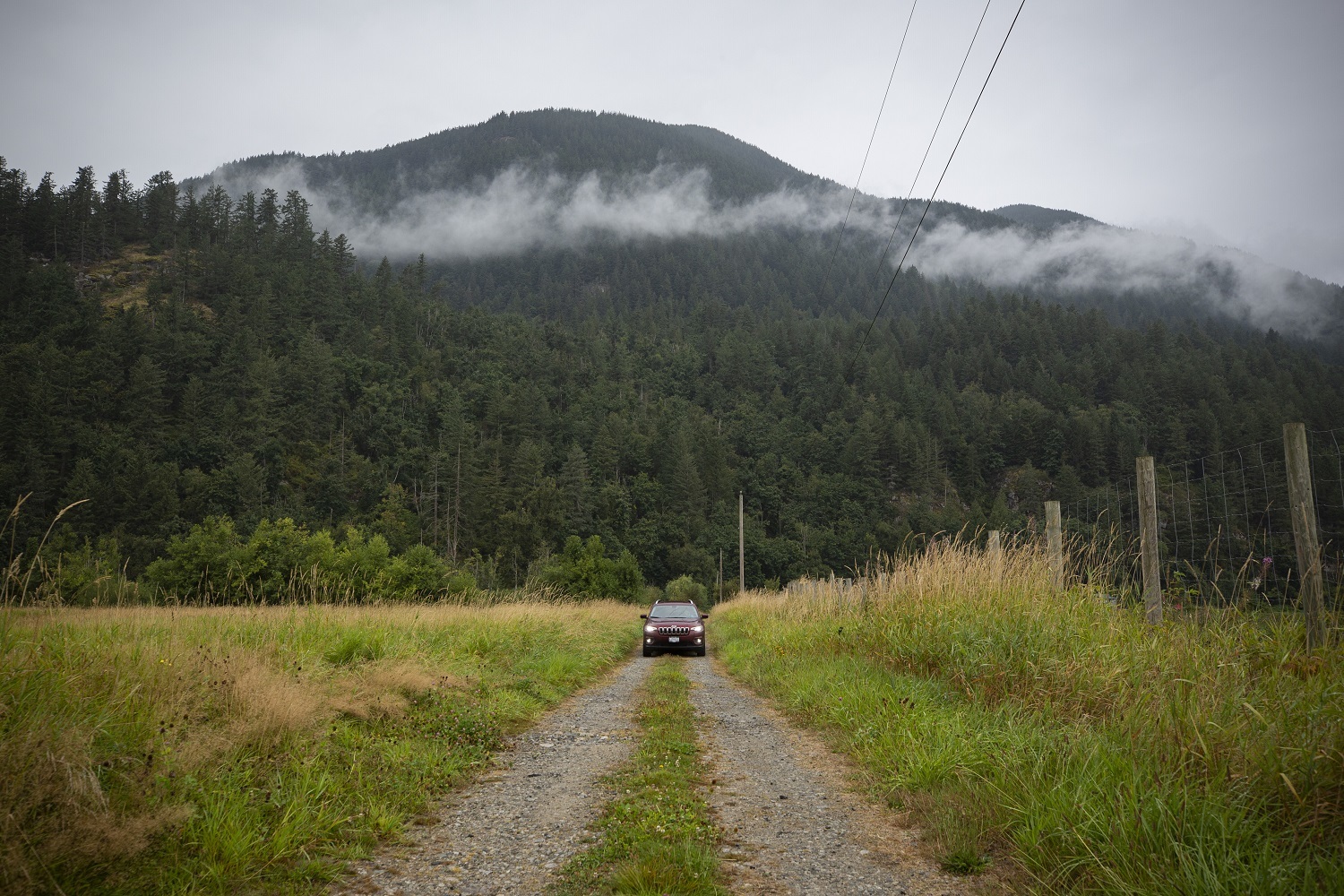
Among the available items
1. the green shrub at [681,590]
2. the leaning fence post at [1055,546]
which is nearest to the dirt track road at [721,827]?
the leaning fence post at [1055,546]

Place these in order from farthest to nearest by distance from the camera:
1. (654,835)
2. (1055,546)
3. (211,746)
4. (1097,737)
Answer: (1055,546), (1097,737), (211,746), (654,835)

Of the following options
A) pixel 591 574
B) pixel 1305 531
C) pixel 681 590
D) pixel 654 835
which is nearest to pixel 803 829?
pixel 654 835

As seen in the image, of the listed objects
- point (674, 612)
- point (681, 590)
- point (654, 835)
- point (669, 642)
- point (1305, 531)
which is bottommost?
point (681, 590)

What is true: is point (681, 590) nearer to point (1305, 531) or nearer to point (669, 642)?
point (669, 642)

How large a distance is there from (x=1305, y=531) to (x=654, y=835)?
5.00 m

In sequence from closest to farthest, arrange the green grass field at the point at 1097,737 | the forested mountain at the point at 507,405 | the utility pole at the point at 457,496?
the green grass field at the point at 1097,737, the forested mountain at the point at 507,405, the utility pole at the point at 457,496

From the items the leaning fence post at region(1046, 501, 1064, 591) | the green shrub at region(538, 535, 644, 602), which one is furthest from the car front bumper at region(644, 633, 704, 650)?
the green shrub at region(538, 535, 644, 602)

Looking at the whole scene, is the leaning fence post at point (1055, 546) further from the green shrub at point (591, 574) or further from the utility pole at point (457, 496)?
the utility pole at point (457, 496)

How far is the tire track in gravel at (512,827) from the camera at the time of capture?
11.0 feet

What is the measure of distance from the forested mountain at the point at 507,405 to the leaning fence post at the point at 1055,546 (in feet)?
174

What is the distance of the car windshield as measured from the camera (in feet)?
62.8

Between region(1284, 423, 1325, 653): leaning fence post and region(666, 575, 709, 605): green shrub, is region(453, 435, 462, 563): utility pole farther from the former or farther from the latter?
region(1284, 423, 1325, 653): leaning fence post

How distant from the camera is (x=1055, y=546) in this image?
858 cm

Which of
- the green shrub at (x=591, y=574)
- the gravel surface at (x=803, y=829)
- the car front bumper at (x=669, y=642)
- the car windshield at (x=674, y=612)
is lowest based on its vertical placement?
the green shrub at (x=591, y=574)
